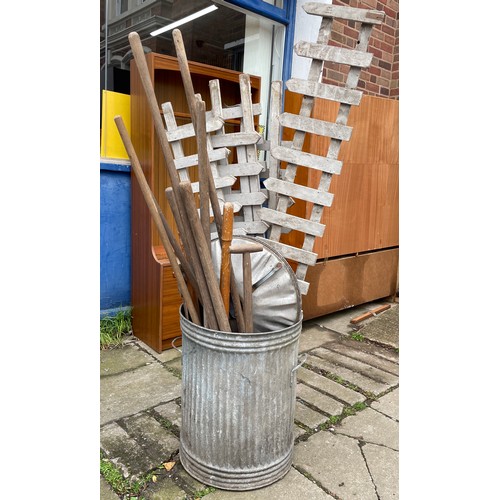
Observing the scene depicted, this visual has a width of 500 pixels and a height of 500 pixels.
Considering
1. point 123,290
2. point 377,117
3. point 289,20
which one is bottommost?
point 123,290

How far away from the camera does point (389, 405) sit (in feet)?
8.50

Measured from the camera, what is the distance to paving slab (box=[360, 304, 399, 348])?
11.9ft

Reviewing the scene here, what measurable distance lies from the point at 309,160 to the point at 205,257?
108 cm

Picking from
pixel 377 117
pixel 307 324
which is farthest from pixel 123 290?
pixel 377 117

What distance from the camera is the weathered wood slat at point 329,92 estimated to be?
2.36 meters

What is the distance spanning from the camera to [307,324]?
3.86m

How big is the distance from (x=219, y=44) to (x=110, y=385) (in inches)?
109

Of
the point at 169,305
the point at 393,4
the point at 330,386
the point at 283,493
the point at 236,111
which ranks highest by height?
the point at 393,4

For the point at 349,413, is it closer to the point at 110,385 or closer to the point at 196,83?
the point at 110,385

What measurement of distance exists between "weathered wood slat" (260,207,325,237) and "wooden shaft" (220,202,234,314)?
81cm

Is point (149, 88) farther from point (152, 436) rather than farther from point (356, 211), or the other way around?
point (356, 211)

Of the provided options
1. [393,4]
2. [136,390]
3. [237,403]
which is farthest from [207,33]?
[237,403]

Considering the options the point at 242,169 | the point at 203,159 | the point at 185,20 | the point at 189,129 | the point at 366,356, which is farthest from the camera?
Result: the point at 185,20

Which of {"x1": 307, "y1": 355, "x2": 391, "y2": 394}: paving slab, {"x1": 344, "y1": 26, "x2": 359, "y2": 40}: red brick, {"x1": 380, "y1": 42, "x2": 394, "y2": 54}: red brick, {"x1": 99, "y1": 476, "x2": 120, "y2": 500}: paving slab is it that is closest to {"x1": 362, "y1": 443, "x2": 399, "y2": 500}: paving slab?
{"x1": 307, "y1": 355, "x2": 391, "y2": 394}: paving slab
